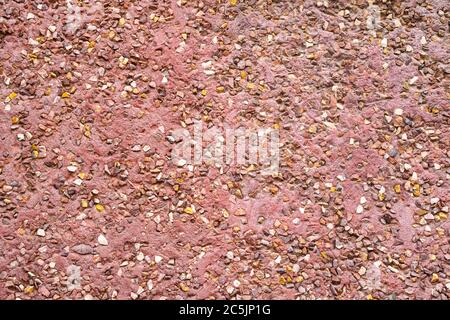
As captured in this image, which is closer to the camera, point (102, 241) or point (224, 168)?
point (102, 241)

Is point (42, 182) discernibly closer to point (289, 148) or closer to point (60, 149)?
point (60, 149)

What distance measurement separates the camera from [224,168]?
312cm

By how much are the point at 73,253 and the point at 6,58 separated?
1.23 metres

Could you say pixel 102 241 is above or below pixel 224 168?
below

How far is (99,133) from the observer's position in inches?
124

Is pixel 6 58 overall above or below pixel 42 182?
above

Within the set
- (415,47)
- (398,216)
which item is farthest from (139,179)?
(415,47)

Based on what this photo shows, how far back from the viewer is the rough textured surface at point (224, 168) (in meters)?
2.98

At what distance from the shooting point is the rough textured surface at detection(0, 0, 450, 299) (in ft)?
9.77

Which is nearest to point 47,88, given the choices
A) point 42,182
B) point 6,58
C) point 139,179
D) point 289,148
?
point 6,58
